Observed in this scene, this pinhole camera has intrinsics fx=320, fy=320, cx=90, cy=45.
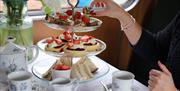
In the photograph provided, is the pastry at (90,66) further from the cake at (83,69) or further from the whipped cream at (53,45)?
the whipped cream at (53,45)

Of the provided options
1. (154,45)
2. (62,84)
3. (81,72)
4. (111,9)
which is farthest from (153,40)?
(62,84)

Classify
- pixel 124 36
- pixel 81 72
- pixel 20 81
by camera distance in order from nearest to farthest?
1. pixel 20 81
2. pixel 81 72
3. pixel 124 36

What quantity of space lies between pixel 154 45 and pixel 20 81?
0.81 meters

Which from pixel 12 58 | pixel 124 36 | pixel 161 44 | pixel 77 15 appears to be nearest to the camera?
pixel 12 58

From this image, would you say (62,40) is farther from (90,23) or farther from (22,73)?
(22,73)

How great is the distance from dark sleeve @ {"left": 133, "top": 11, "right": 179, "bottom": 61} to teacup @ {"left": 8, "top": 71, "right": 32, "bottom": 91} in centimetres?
68

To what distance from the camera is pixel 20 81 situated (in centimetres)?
105

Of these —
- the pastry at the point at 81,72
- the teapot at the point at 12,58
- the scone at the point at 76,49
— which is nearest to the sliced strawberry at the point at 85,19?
the scone at the point at 76,49

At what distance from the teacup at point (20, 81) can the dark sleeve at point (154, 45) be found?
2.23 ft

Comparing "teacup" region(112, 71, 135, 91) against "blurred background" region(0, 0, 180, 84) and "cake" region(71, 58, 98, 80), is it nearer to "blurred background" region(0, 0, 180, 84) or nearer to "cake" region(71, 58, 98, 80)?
"cake" region(71, 58, 98, 80)

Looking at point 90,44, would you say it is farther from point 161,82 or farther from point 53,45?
point 161,82

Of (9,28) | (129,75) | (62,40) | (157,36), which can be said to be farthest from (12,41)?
(157,36)

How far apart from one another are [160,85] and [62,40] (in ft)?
1.91

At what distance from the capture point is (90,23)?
151 centimetres
